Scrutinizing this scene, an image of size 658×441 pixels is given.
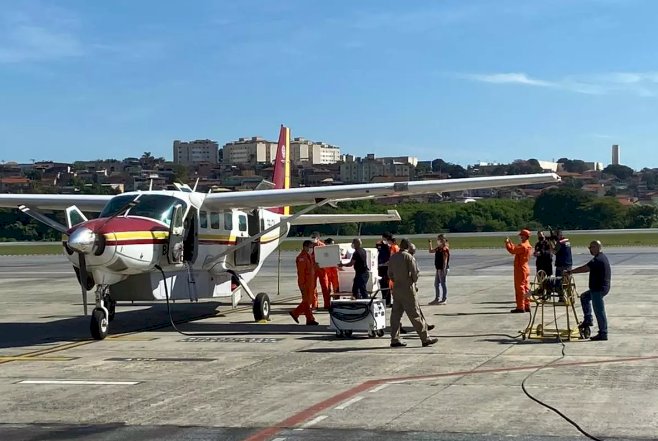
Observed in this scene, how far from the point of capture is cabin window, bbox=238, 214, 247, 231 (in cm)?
2045

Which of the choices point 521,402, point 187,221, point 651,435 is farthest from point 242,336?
point 651,435

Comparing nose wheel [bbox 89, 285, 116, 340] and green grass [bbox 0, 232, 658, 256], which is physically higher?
nose wheel [bbox 89, 285, 116, 340]

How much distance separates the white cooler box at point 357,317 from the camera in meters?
15.6

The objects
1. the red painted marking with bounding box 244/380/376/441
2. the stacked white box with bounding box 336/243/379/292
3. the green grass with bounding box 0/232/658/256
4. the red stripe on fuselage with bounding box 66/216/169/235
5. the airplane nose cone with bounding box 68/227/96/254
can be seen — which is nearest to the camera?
the red painted marking with bounding box 244/380/376/441

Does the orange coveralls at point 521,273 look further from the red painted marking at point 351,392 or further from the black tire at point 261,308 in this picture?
the red painted marking at point 351,392

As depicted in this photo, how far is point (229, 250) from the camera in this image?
19.2m

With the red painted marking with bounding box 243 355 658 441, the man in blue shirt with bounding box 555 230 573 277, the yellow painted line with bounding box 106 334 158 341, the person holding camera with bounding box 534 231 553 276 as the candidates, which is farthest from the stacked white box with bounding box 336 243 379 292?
the red painted marking with bounding box 243 355 658 441

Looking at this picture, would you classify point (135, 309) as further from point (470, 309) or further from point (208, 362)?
point (208, 362)

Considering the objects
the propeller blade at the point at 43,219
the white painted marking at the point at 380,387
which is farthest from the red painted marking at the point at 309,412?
the propeller blade at the point at 43,219

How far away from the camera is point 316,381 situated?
11305mm

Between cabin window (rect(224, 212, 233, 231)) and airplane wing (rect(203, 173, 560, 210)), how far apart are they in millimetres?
437

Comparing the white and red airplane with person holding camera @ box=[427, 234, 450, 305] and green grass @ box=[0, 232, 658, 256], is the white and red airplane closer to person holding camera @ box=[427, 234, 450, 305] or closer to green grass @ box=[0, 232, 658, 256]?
person holding camera @ box=[427, 234, 450, 305]

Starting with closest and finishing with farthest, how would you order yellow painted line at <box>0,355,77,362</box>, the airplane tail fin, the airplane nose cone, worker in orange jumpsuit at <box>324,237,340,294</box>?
yellow painted line at <box>0,355,77,362</box>
the airplane nose cone
worker in orange jumpsuit at <box>324,237,340,294</box>
the airplane tail fin

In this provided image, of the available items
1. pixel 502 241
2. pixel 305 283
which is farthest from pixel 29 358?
pixel 502 241
